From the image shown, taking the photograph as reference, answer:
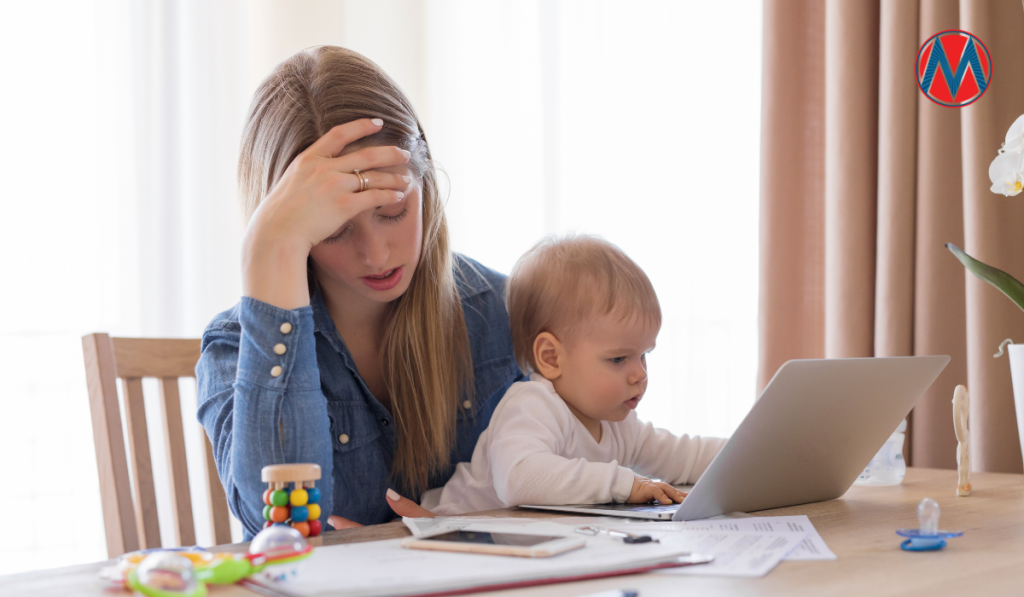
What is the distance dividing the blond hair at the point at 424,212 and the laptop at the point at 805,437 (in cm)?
29

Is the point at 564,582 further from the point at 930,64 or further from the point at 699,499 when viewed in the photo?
the point at 930,64

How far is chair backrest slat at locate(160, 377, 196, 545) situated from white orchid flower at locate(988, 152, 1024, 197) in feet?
3.96

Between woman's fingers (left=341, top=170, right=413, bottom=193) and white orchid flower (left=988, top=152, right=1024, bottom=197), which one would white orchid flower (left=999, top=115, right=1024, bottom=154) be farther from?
woman's fingers (left=341, top=170, right=413, bottom=193)

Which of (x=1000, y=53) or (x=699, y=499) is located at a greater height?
(x=1000, y=53)

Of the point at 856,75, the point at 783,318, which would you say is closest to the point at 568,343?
the point at 783,318

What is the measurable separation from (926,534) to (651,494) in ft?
0.99

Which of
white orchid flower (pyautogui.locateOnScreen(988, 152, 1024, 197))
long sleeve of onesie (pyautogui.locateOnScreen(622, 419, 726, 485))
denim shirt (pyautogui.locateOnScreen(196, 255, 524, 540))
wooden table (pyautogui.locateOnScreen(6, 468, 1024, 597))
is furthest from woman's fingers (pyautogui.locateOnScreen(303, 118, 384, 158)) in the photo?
white orchid flower (pyautogui.locateOnScreen(988, 152, 1024, 197))

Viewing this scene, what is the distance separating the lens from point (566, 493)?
0.91m

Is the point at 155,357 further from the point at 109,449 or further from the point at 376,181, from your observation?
the point at 376,181

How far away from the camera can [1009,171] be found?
1072 millimetres

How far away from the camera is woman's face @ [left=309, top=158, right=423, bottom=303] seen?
3.31 ft

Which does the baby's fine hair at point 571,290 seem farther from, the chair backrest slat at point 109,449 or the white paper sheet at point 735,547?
the chair backrest slat at point 109,449

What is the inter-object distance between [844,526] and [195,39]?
1.92 meters

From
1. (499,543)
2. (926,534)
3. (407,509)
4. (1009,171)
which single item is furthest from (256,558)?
(1009,171)
